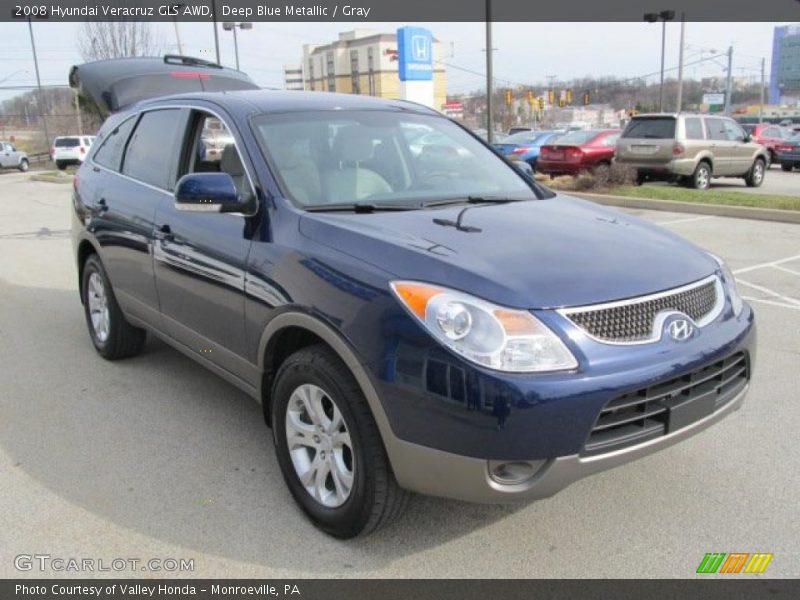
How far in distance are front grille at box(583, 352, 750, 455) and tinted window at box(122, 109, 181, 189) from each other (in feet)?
9.46

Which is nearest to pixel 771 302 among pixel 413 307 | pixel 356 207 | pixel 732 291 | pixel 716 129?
pixel 732 291

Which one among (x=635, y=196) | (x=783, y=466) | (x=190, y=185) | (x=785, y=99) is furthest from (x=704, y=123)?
(x=785, y=99)

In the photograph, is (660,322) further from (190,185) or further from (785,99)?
(785,99)

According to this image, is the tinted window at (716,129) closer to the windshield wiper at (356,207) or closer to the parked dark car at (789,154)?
the parked dark car at (789,154)

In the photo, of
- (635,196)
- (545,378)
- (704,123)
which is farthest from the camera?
(704,123)

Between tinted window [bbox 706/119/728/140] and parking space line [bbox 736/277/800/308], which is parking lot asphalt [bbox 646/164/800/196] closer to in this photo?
tinted window [bbox 706/119/728/140]

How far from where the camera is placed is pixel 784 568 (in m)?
2.69

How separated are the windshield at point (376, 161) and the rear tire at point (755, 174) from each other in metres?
15.4

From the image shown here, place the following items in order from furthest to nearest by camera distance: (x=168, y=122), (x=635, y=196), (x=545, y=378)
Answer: (x=635, y=196), (x=168, y=122), (x=545, y=378)

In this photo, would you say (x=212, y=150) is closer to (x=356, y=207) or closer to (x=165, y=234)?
(x=165, y=234)

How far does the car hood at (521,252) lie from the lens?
255 cm

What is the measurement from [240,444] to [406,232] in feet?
5.34

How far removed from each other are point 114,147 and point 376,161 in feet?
7.65

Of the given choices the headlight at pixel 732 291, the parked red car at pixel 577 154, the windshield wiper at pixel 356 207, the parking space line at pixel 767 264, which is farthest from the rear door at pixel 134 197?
A: the parked red car at pixel 577 154
